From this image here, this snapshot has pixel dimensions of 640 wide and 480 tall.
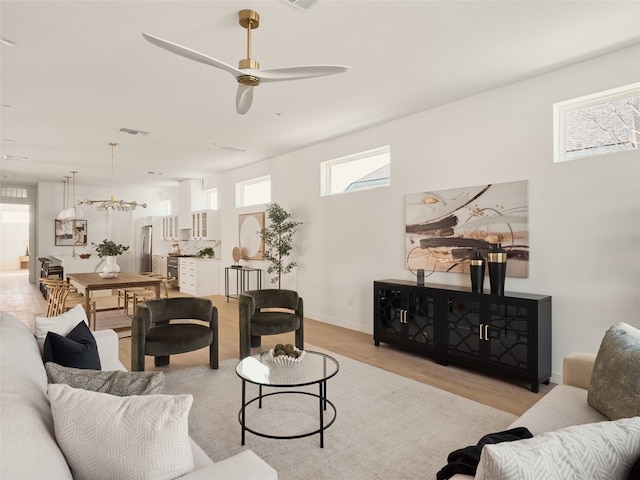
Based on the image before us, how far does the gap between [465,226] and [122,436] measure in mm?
3922

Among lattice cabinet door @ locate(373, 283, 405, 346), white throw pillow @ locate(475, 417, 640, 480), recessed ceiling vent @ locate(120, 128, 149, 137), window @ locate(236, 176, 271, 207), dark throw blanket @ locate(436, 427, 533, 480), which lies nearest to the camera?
white throw pillow @ locate(475, 417, 640, 480)

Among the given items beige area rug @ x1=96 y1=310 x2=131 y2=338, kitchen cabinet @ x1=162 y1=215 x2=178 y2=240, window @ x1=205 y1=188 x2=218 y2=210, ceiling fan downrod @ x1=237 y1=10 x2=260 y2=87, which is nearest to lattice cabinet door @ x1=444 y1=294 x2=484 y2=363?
ceiling fan downrod @ x1=237 y1=10 x2=260 y2=87

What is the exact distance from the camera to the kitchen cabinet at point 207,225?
9.32m

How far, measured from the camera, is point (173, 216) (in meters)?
10.8

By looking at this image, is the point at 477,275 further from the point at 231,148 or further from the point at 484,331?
the point at 231,148

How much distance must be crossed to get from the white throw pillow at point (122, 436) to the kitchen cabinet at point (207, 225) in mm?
8286

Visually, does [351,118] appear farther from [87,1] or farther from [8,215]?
[8,215]

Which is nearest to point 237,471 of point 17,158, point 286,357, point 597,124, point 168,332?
point 286,357

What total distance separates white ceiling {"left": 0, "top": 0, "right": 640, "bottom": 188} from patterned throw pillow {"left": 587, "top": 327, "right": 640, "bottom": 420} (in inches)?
90.0

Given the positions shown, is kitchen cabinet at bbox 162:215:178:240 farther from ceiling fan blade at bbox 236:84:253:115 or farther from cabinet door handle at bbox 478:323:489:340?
cabinet door handle at bbox 478:323:489:340

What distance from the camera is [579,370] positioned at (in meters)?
2.32

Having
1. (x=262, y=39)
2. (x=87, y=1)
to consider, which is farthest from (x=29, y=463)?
(x=262, y=39)

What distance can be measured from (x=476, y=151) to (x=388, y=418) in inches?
117

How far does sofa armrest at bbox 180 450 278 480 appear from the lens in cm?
121
